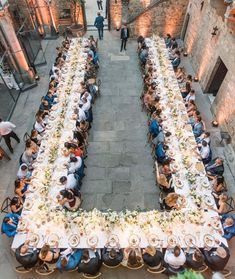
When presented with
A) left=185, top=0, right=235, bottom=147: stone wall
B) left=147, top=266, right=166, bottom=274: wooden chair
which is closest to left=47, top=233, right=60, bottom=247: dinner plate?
left=147, top=266, right=166, bottom=274: wooden chair

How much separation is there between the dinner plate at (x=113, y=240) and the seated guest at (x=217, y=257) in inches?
83.4

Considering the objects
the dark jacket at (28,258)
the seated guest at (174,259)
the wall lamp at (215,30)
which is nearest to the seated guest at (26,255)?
the dark jacket at (28,258)

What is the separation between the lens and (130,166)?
8727mm

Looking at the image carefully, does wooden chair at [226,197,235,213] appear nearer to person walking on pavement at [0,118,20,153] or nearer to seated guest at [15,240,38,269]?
seated guest at [15,240,38,269]

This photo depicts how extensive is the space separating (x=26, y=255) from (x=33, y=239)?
0.37 meters

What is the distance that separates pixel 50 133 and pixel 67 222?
10.9 ft

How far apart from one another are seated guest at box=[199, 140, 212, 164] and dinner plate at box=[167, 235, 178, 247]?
2.87m

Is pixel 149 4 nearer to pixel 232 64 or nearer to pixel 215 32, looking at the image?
pixel 215 32

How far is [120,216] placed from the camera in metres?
6.31

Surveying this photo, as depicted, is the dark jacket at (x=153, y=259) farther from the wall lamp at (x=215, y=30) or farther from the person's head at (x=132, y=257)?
the wall lamp at (x=215, y=30)

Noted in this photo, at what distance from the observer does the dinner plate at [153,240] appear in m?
5.89

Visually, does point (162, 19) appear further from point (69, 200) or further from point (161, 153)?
point (69, 200)

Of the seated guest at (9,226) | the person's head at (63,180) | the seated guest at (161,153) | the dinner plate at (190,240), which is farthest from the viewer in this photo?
the seated guest at (161,153)

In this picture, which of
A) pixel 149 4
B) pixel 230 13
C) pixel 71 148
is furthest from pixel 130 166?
pixel 149 4
